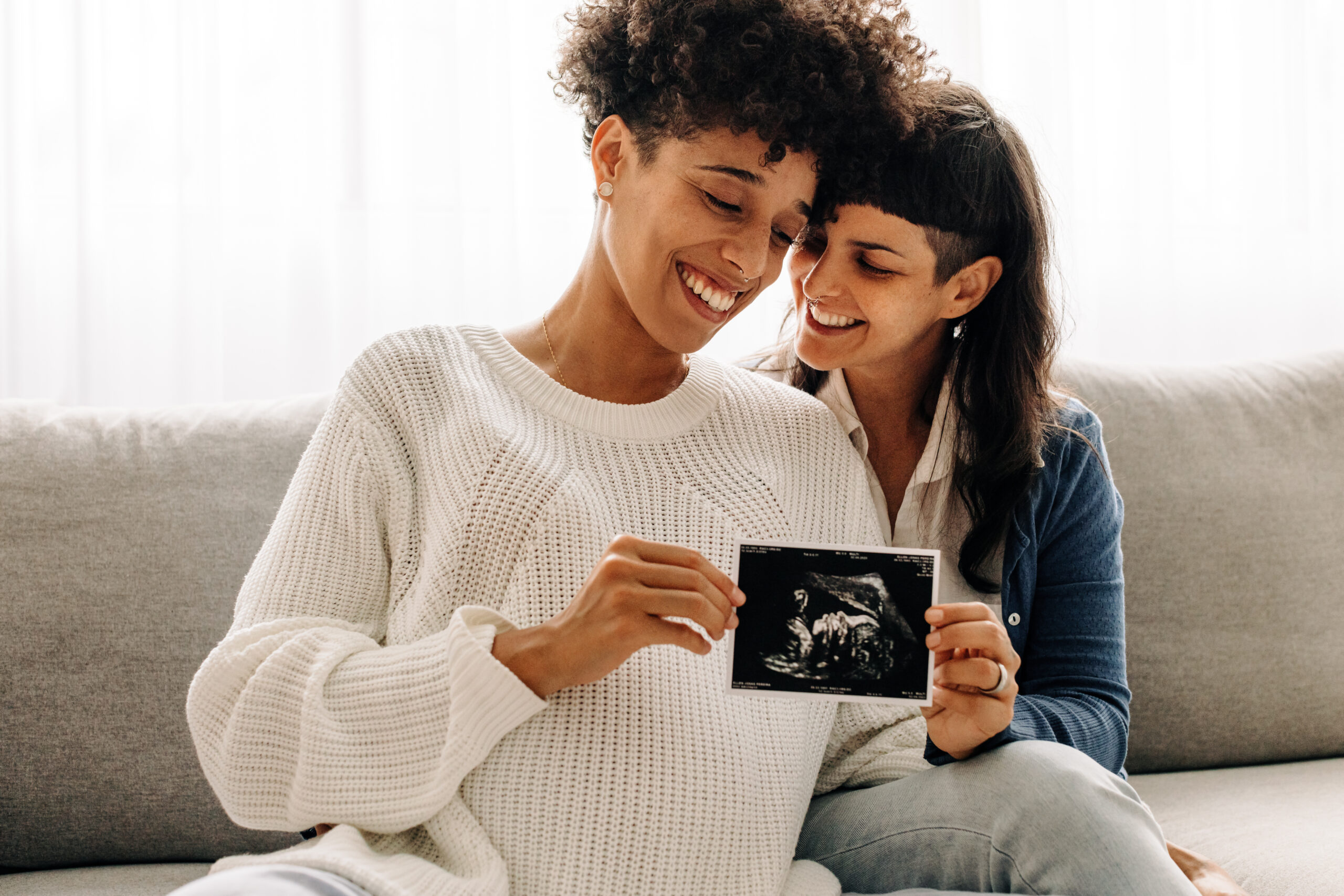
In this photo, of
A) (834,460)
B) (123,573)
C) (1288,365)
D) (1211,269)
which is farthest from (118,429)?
(1211,269)

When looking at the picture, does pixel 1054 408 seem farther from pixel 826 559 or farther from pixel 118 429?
pixel 118 429

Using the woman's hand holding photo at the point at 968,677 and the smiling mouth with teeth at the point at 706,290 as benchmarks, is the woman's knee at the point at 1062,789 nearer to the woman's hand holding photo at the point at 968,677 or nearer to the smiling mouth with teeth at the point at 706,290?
the woman's hand holding photo at the point at 968,677

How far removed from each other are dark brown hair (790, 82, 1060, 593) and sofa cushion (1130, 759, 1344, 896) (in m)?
0.49

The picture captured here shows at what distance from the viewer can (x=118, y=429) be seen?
1.65 m

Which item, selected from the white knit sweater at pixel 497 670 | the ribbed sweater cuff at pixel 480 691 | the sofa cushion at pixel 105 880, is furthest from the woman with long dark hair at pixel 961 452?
the sofa cushion at pixel 105 880

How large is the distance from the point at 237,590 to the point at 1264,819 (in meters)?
1.51

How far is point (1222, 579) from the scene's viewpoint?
1822 millimetres

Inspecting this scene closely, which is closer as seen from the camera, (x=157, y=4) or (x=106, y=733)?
(x=106, y=733)

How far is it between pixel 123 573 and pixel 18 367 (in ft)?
2.41

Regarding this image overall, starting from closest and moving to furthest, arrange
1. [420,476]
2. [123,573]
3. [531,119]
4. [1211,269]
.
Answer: [420,476]
[123,573]
[531,119]
[1211,269]

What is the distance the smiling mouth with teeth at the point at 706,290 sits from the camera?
4.23 feet

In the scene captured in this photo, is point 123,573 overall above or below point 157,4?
below

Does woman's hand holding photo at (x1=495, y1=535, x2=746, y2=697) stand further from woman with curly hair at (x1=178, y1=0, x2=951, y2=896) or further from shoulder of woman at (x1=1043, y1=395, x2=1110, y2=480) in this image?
shoulder of woman at (x1=1043, y1=395, x2=1110, y2=480)

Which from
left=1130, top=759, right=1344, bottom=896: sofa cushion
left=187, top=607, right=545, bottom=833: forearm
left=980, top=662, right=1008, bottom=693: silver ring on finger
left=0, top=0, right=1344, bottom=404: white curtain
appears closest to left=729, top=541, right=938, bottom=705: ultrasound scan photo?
left=980, top=662, right=1008, bottom=693: silver ring on finger
